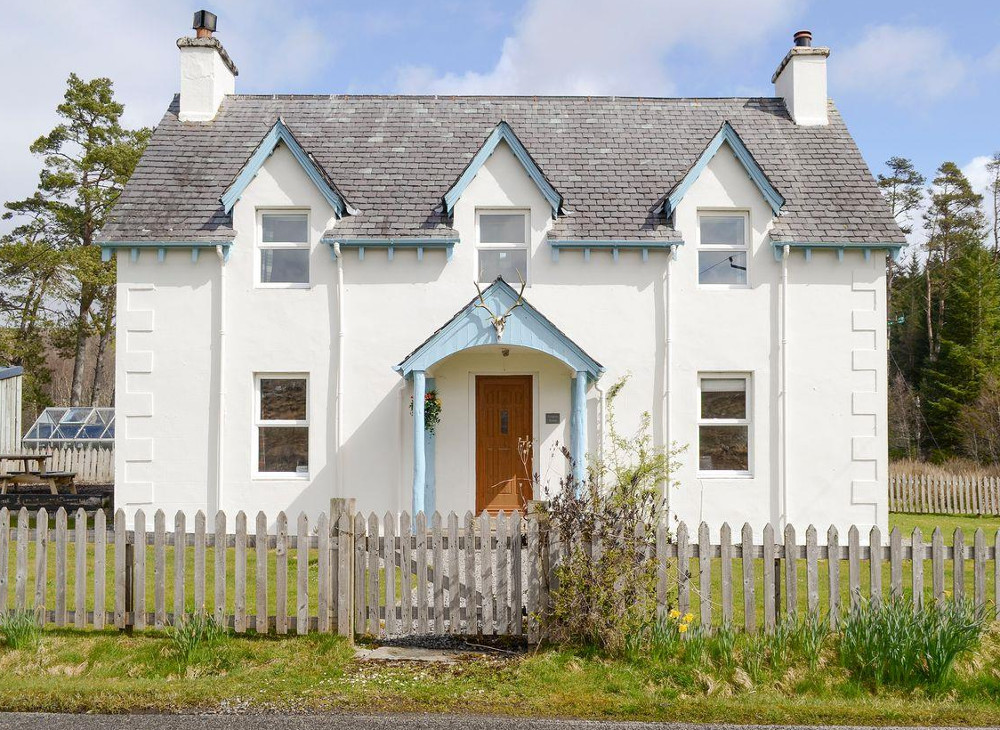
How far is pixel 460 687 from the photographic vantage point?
6.12 meters

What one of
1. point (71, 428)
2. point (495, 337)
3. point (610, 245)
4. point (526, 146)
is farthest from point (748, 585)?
point (71, 428)

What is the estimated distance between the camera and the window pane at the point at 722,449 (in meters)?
14.2

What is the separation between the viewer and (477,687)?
242 inches

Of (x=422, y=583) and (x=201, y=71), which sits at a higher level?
(x=201, y=71)

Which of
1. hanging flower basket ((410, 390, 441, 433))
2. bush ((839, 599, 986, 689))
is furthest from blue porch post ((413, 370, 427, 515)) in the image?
bush ((839, 599, 986, 689))

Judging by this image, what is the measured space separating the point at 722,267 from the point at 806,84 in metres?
5.22

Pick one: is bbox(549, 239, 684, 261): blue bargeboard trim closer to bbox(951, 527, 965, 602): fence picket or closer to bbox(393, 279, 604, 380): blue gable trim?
bbox(393, 279, 604, 380): blue gable trim

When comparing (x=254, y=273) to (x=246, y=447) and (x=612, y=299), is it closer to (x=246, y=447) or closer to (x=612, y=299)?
(x=246, y=447)

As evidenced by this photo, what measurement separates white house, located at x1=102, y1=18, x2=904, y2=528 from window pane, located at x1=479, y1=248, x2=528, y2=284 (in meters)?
0.04

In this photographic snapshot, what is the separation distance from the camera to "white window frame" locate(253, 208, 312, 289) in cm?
1406

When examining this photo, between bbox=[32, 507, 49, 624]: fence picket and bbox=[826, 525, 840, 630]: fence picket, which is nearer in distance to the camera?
bbox=[826, 525, 840, 630]: fence picket

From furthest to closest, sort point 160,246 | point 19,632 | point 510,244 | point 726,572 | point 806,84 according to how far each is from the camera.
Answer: point 806,84 < point 510,244 < point 160,246 < point 726,572 < point 19,632

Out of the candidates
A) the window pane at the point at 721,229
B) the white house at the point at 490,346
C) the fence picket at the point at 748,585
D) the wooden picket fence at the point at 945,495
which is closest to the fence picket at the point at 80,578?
the white house at the point at 490,346

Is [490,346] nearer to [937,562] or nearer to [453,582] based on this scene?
[453,582]
